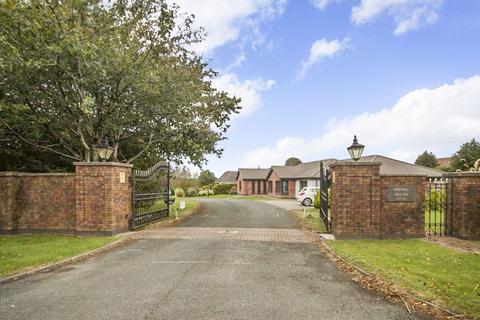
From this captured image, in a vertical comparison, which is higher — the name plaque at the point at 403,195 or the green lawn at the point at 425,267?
the name plaque at the point at 403,195

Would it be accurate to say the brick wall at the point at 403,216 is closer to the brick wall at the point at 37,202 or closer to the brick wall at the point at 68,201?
the brick wall at the point at 68,201

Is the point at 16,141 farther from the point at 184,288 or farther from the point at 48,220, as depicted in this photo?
the point at 184,288

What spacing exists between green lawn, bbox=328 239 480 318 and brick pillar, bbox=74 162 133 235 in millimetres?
7222

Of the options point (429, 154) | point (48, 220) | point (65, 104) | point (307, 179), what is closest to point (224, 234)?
point (48, 220)

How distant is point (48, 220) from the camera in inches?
482

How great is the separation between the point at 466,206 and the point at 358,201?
3.39 meters

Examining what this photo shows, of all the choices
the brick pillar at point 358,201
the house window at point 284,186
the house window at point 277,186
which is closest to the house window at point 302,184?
the house window at point 284,186

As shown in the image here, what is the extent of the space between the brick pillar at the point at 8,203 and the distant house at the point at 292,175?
22.2 metres

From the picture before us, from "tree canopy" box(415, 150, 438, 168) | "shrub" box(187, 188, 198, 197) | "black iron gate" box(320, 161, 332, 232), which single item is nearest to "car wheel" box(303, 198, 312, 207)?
"black iron gate" box(320, 161, 332, 232)

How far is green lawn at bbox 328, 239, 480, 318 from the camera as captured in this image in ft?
17.8

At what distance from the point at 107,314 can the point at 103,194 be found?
24.0 feet

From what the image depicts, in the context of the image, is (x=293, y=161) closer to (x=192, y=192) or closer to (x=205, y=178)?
(x=205, y=178)

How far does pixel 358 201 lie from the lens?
10.9m

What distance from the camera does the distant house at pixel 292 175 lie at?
3606cm
